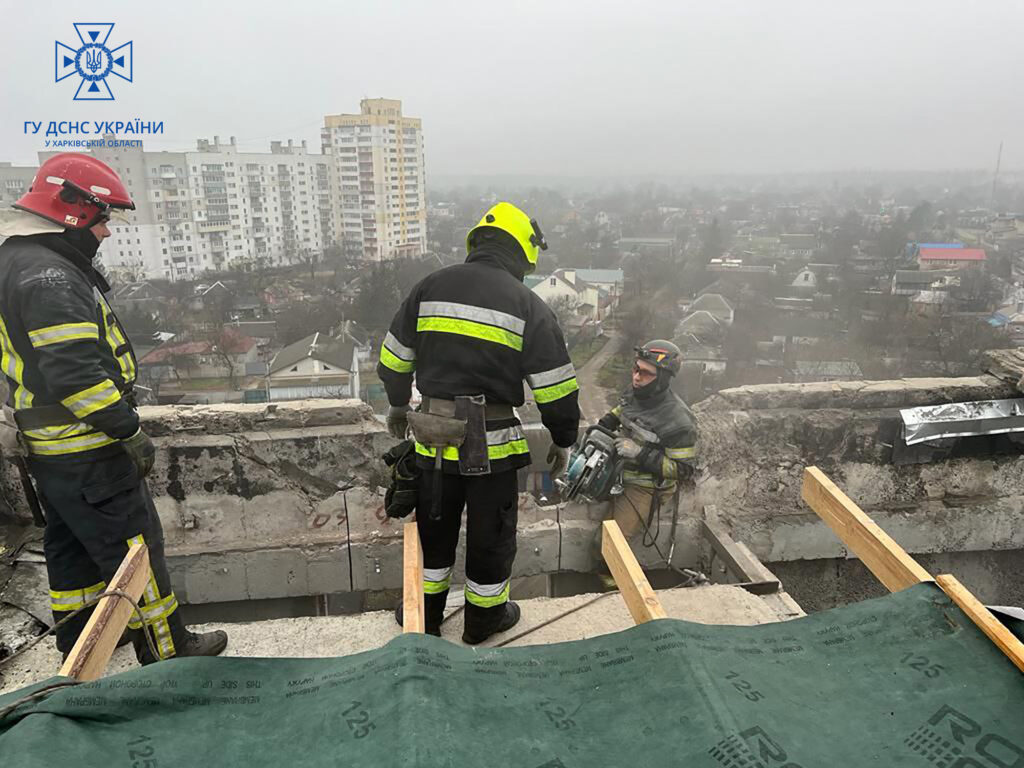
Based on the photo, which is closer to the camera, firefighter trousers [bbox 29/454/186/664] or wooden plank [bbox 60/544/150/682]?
wooden plank [bbox 60/544/150/682]

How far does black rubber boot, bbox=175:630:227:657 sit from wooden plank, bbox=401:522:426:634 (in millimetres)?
1220

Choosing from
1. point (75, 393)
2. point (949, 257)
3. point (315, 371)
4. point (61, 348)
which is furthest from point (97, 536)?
point (949, 257)

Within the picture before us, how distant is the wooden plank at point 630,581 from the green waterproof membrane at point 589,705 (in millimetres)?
166

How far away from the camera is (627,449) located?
3.96 meters

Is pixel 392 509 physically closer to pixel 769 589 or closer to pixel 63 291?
pixel 63 291

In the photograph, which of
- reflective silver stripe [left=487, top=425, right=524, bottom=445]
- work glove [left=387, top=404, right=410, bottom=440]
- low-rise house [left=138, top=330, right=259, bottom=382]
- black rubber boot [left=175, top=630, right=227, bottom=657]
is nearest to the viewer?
reflective silver stripe [left=487, top=425, right=524, bottom=445]

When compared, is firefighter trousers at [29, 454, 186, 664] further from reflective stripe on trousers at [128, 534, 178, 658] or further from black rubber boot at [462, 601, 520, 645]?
black rubber boot at [462, 601, 520, 645]

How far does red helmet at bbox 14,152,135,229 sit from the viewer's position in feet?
8.59

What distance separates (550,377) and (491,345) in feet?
0.91

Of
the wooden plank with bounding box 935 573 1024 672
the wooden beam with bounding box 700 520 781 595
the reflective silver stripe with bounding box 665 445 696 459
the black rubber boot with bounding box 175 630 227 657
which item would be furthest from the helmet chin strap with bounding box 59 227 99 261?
the wooden beam with bounding box 700 520 781 595

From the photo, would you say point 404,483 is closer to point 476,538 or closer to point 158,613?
point 476,538

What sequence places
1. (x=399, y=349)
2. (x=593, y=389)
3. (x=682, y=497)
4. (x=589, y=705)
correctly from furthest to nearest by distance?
1. (x=593, y=389)
2. (x=682, y=497)
3. (x=399, y=349)
4. (x=589, y=705)

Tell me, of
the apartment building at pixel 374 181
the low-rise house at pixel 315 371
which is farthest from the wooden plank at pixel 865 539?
the apartment building at pixel 374 181

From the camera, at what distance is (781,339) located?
29625 mm
